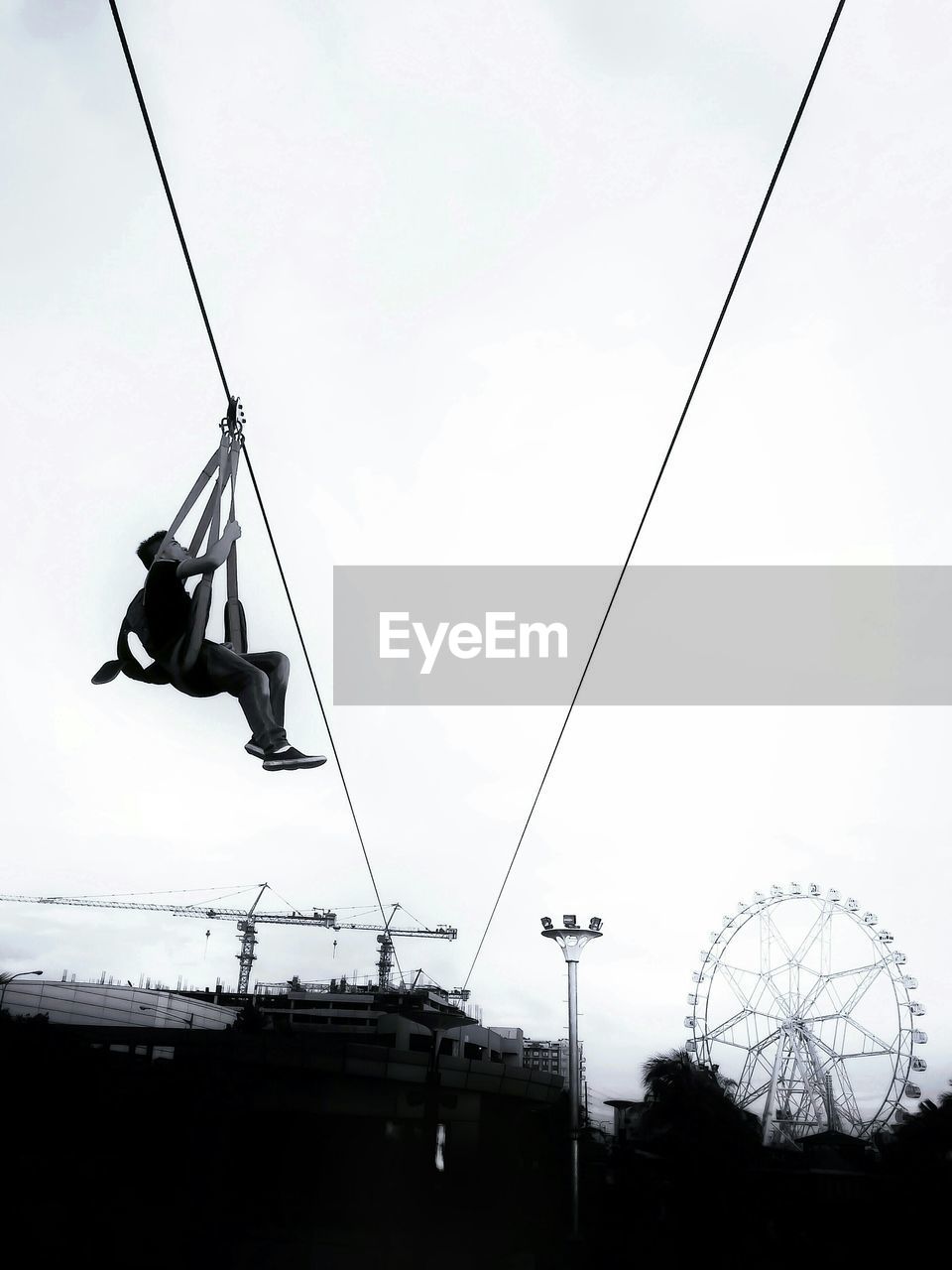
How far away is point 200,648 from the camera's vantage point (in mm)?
6613

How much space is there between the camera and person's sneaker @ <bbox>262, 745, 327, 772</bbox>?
6.74 meters

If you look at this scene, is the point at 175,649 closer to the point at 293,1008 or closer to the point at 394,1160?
the point at 394,1160

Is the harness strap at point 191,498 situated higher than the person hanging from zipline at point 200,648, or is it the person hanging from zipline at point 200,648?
the harness strap at point 191,498

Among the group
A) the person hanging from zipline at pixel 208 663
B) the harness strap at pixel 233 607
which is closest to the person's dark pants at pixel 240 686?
the person hanging from zipline at pixel 208 663

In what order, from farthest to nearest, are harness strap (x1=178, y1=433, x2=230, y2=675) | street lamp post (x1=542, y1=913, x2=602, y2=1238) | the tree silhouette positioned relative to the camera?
the tree silhouette → street lamp post (x1=542, y1=913, x2=602, y2=1238) → harness strap (x1=178, y1=433, x2=230, y2=675)

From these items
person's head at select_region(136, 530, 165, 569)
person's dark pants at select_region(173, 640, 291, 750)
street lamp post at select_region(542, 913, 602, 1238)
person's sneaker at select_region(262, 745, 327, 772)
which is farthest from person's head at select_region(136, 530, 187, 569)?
street lamp post at select_region(542, 913, 602, 1238)

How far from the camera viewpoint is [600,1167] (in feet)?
152

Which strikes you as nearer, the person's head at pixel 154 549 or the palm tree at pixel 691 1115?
the person's head at pixel 154 549

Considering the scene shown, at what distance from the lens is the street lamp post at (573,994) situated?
1972cm

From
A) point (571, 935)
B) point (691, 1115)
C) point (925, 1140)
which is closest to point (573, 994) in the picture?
point (571, 935)

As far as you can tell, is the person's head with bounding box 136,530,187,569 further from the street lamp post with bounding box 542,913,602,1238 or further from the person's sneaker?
the street lamp post with bounding box 542,913,602,1238

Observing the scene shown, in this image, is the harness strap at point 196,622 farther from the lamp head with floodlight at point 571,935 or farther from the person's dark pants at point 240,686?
the lamp head with floodlight at point 571,935

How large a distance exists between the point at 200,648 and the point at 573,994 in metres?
16.6

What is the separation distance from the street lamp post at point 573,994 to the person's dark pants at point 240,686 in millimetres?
15046
